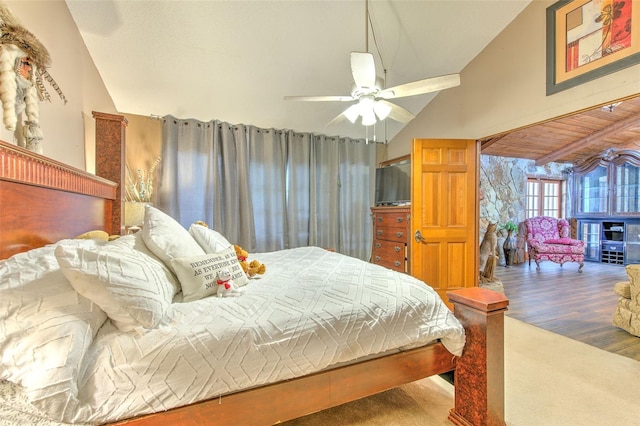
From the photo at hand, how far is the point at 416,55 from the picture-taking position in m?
3.25

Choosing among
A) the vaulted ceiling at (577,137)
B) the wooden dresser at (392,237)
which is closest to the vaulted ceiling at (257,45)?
the vaulted ceiling at (577,137)

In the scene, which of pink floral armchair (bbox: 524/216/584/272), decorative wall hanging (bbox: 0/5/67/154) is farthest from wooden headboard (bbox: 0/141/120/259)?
pink floral armchair (bbox: 524/216/584/272)

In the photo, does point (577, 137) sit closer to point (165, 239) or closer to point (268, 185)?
point (268, 185)

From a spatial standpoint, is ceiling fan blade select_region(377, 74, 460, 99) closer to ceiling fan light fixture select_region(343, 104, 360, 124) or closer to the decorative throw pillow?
ceiling fan light fixture select_region(343, 104, 360, 124)

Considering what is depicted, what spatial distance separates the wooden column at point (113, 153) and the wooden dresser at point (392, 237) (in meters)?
3.03

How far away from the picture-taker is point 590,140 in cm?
494

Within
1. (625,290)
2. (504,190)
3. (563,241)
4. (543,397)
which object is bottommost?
(543,397)

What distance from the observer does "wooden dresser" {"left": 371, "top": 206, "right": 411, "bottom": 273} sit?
3543 mm

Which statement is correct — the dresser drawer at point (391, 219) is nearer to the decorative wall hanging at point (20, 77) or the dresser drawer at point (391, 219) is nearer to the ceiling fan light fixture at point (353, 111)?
the ceiling fan light fixture at point (353, 111)

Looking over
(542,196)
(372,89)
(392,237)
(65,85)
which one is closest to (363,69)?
(372,89)

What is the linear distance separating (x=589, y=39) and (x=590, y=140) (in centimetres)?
368

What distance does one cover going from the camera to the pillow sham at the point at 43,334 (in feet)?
2.45

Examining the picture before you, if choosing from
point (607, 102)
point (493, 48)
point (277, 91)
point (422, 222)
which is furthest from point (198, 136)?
point (607, 102)

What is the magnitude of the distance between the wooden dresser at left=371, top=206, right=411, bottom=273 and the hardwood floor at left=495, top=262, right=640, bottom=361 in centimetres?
127
